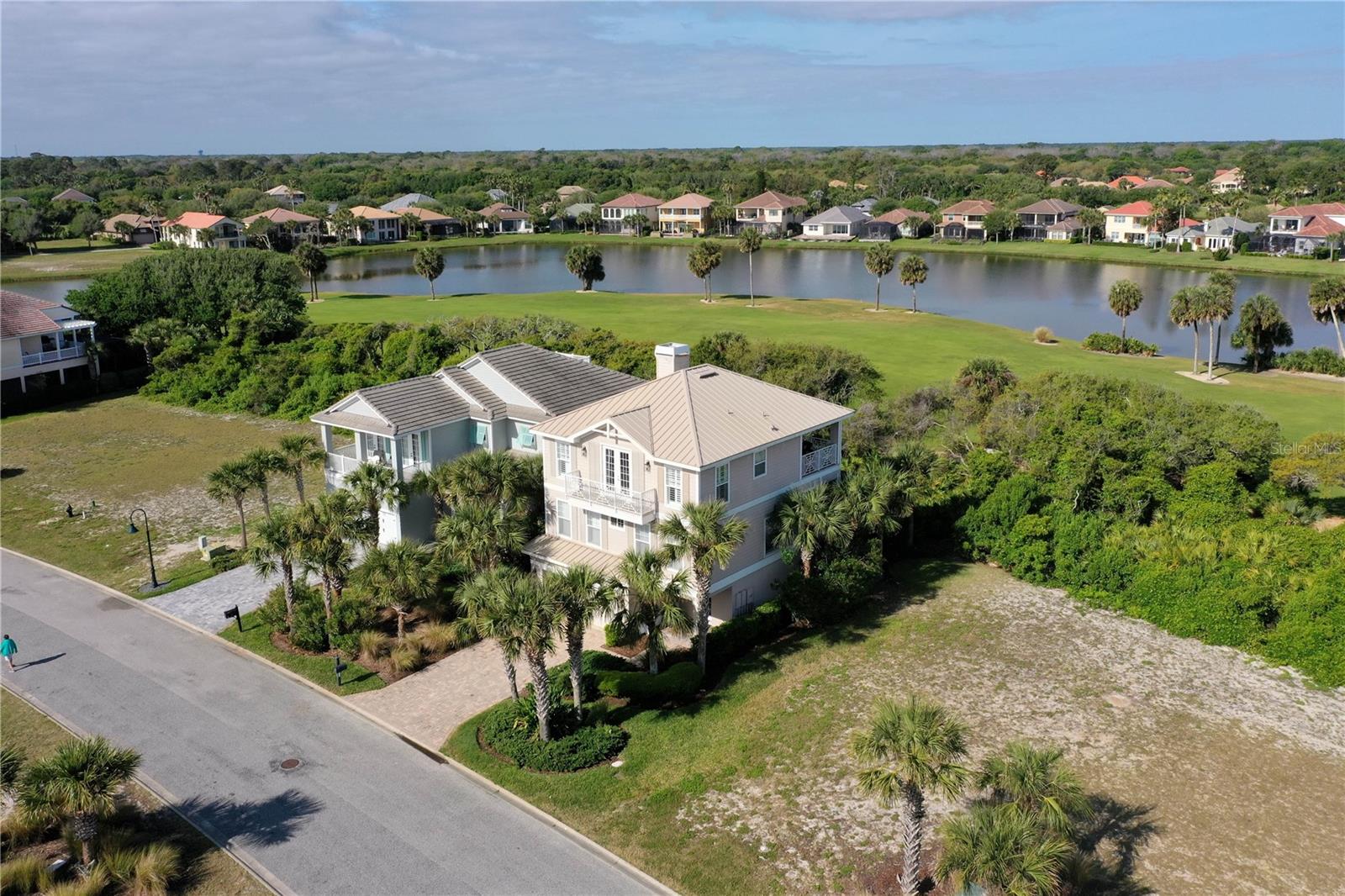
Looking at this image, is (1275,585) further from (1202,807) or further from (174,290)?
(174,290)

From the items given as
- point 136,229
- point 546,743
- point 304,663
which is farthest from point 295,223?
point 546,743

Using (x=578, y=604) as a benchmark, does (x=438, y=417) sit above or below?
above

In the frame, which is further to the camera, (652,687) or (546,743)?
(652,687)

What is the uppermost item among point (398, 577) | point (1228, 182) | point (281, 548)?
point (1228, 182)

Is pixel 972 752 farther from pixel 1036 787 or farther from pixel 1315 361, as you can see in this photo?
pixel 1315 361

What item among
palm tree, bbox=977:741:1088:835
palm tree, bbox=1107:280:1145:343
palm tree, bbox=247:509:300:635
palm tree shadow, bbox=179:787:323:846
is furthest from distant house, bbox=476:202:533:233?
palm tree, bbox=977:741:1088:835

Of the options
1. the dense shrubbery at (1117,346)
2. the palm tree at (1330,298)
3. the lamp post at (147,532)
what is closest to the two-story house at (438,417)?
the lamp post at (147,532)

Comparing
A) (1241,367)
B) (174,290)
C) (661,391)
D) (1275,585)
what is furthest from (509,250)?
(1275,585)
